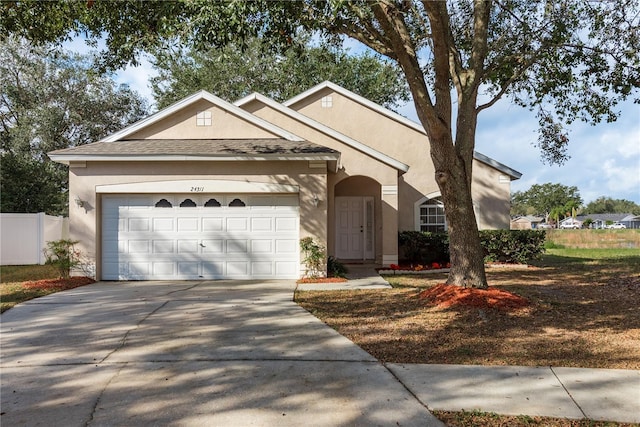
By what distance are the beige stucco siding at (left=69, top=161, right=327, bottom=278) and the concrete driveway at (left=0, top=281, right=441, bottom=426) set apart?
3781 millimetres

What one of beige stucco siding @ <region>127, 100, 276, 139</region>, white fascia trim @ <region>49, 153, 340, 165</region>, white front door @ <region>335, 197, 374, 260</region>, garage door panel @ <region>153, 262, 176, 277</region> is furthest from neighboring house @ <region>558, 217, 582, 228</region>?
garage door panel @ <region>153, 262, 176, 277</region>

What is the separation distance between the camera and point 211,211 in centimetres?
1165

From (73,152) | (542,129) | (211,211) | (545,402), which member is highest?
(542,129)

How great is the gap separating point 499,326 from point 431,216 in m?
10.5

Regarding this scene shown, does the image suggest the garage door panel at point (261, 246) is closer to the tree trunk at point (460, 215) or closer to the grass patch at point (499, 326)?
the grass patch at point (499, 326)

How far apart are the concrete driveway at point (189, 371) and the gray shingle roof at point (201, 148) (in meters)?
4.57

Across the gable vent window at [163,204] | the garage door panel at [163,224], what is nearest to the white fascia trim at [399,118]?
the gable vent window at [163,204]

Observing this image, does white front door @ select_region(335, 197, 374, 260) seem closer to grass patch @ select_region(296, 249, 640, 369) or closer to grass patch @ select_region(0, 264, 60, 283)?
grass patch @ select_region(296, 249, 640, 369)

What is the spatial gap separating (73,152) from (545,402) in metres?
11.7

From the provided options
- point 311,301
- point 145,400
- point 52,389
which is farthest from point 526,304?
point 52,389

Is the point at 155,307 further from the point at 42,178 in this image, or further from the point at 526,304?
the point at 42,178

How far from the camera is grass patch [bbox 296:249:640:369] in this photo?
532 centimetres

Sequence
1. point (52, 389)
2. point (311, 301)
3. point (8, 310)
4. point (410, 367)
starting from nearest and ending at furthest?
point (52, 389), point (410, 367), point (8, 310), point (311, 301)

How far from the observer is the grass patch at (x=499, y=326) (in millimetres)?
5324
